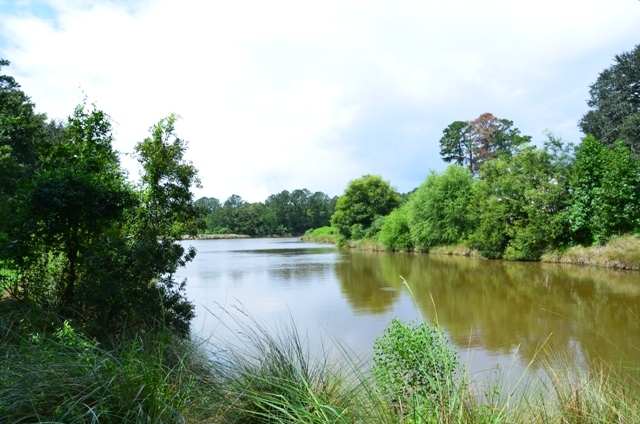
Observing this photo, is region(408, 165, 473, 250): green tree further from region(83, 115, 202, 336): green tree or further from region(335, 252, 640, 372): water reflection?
region(83, 115, 202, 336): green tree

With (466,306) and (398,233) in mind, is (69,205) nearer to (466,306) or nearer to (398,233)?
(466,306)

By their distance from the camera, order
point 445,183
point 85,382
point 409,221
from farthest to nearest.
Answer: point 409,221 < point 445,183 < point 85,382

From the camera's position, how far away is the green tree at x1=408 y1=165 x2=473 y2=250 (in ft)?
96.6

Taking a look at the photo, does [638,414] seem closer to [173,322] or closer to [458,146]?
[173,322]

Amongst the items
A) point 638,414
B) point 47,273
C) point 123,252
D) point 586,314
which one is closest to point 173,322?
point 123,252

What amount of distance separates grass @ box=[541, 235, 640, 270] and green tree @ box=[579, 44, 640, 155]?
25.3 feet

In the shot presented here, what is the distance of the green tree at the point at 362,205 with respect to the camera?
44.9m

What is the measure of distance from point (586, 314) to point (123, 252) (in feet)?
32.6

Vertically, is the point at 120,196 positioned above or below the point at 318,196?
below

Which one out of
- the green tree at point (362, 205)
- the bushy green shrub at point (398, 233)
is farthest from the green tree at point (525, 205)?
the green tree at point (362, 205)

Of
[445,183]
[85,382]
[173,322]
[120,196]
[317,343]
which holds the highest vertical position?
[445,183]

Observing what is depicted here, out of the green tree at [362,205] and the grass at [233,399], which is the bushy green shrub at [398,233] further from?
the grass at [233,399]

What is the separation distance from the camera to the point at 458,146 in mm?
50906

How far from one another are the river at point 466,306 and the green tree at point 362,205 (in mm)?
22722
